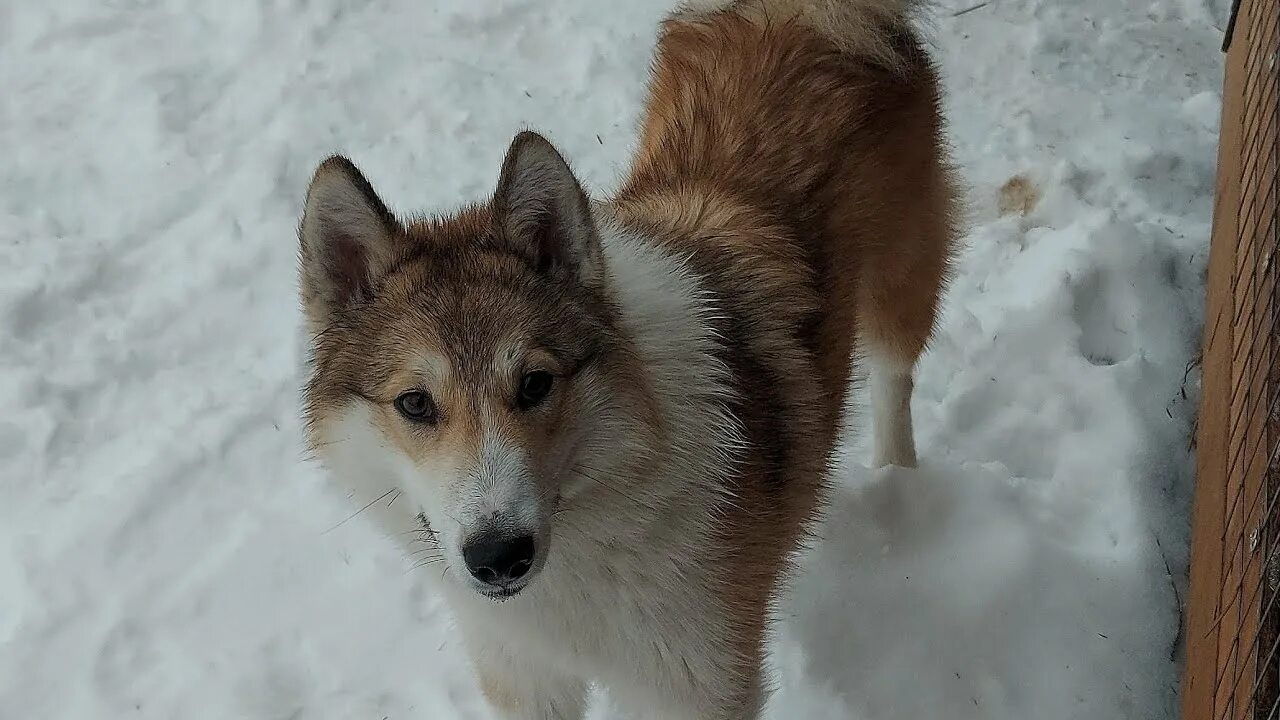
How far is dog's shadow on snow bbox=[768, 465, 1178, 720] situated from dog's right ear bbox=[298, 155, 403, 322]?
1479 mm

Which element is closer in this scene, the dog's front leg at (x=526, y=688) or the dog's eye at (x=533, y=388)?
the dog's eye at (x=533, y=388)

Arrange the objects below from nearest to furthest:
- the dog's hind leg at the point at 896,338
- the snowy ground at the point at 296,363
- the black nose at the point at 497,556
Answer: the black nose at the point at 497,556 → the snowy ground at the point at 296,363 → the dog's hind leg at the point at 896,338

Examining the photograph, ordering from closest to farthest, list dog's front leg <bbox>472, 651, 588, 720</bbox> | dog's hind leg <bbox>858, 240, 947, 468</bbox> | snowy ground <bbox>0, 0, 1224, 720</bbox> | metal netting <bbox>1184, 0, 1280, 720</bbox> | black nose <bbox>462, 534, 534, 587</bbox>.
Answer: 1. black nose <bbox>462, 534, 534, 587</bbox>
2. metal netting <bbox>1184, 0, 1280, 720</bbox>
3. dog's front leg <bbox>472, 651, 588, 720</bbox>
4. snowy ground <bbox>0, 0, 1224, 720</bbox>
5. dog's hind leg <bbox>858, 240, 947, 468</bbox>

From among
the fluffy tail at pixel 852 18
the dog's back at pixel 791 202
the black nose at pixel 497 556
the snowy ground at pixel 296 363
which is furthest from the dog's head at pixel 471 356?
the snowy ground at pixel 296 363

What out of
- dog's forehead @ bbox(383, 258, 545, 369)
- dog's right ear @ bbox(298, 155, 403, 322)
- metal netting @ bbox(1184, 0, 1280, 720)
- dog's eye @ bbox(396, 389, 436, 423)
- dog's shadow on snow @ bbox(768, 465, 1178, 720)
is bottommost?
dog's shadow on snow @ bbox(768, 465, 1178, 720)

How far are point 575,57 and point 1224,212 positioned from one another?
8.76ft

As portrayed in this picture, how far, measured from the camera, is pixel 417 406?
178 centimetres

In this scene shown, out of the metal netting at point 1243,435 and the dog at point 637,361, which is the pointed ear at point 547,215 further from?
the metal netting at point 1243,435

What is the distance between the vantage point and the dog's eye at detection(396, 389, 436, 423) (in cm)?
177

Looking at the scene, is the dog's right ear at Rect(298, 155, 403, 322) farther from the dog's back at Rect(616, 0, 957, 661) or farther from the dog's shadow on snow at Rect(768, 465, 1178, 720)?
the dog's shadow on snow at Rect(768, 465, 1178, 720)

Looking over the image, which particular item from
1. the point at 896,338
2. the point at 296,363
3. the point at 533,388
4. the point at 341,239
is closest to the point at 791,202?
the point at 896,338

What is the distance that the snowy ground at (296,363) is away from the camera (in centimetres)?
276

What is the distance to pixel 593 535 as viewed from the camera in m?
1.92

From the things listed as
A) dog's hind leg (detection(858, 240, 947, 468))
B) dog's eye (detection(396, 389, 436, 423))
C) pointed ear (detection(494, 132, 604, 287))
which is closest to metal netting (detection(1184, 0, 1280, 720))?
dog's hind leg (detection(858, 240, 947, 468))
